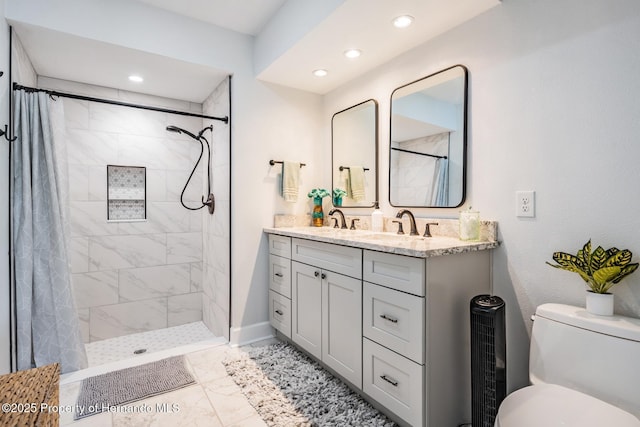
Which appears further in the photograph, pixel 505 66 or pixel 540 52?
pixel 505 66

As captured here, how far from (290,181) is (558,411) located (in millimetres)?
2178

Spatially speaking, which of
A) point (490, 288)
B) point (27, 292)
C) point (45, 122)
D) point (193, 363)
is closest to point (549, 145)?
point (490, 288)

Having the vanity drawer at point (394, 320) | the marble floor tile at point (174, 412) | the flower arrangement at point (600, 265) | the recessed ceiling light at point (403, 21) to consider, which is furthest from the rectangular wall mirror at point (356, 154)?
the marble floor tile at point (174, 412)

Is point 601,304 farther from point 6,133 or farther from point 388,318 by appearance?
point 6,133

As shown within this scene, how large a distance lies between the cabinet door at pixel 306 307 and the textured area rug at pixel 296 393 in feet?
0.46

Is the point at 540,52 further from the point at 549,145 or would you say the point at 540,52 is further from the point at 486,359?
the point at 486,359

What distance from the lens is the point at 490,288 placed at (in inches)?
68.2

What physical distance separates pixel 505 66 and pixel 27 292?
3.01 metres

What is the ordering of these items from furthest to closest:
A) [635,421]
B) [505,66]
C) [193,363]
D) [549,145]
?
[193,363], [505,66], [549,145], [635,421]

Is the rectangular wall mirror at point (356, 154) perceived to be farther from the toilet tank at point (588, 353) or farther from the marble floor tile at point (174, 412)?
the marble floor tile at point (174, 412)

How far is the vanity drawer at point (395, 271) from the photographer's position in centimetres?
145

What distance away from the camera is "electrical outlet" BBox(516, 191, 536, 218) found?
5.24ft

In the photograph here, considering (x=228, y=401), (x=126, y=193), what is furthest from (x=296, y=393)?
(x=126, y=193)

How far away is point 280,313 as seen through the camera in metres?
2.58
